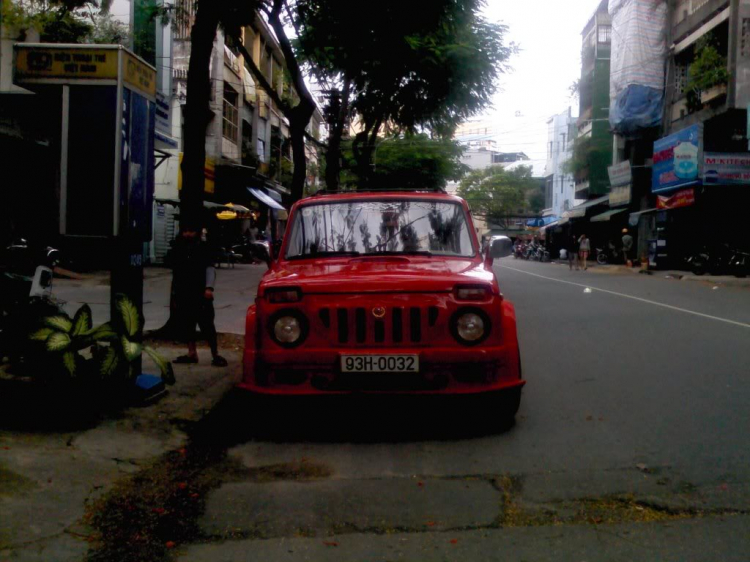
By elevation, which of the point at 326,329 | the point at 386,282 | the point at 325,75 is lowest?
the point at 326,329

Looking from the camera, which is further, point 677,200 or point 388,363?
point 677,200

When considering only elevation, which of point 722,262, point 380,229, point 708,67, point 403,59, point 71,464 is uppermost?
point 708,67

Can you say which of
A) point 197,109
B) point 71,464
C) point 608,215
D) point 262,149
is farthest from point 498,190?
point 71,464

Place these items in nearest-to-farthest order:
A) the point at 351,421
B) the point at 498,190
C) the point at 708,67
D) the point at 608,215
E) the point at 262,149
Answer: the point at 351,421
the point at 708,67
the point at 608,215
the point at 262,149
the point at 498,190

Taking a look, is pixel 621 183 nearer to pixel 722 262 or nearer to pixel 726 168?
pixel 726 168

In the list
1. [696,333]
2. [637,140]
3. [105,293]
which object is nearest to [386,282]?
[696,333]

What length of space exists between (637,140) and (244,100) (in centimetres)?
1932

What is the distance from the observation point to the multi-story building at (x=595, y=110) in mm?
45031

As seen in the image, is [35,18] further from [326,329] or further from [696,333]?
[696,333]

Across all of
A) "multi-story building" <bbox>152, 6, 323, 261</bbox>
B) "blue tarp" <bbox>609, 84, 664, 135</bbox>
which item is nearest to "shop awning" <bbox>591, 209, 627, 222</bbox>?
"blue tarp" <bbox>609, 84, 664, 135</bbox>

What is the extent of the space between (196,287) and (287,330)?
8.75 feet

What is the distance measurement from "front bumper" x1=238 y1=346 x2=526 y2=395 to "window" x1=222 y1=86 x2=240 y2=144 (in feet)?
94.3

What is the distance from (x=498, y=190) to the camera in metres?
84.1

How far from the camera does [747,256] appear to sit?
1033 inches
